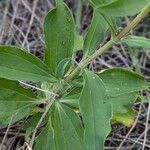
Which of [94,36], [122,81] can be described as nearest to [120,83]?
[122,81]

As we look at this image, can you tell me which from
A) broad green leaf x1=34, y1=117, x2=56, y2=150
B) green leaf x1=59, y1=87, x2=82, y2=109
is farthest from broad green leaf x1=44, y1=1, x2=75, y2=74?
broad green leaf x1=34, y1=117, x2=56, y2=150

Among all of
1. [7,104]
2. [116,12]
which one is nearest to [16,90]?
[7,104]

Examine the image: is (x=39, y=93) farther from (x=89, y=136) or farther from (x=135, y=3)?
(x=135, y=3)

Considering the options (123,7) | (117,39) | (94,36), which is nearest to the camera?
(123,7)

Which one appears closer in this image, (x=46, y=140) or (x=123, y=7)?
(x=123, y=7)

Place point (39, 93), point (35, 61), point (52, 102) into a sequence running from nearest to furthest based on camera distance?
point (35, 61), point (52, 102), point (39, 93)

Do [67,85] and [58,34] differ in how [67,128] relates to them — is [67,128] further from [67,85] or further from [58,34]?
[58,34]

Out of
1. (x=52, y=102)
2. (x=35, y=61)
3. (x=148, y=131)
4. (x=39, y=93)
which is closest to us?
(x=35, y=61)

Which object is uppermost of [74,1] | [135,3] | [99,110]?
[74,1]
